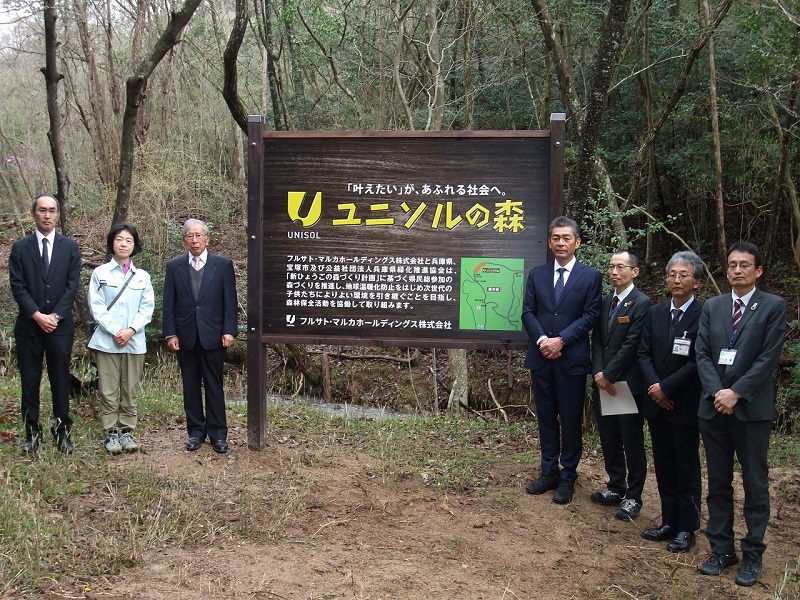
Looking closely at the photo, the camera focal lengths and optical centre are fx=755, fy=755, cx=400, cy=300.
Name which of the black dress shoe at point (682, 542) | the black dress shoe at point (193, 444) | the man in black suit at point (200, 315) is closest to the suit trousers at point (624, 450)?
the black dress shoe at point (682, 542)

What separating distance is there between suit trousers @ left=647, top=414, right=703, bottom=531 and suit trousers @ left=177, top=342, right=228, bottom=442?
11.0 ft

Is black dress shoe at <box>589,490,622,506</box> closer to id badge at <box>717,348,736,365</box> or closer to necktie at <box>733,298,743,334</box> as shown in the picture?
id badge at <box>717,348,736,365</box>

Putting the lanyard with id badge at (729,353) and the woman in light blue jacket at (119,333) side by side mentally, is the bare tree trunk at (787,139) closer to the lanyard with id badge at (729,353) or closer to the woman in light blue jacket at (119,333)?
the lanyard with id badge at (729,353)

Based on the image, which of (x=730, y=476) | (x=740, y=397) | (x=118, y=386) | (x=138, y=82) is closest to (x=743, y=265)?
(x=740, y=397)

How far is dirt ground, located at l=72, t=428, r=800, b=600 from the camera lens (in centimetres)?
409

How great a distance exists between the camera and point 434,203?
5.99 meters

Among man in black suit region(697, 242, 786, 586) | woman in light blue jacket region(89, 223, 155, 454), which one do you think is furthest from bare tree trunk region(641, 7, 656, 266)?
woman in light blue jacket region(89, 223, 155, 454)

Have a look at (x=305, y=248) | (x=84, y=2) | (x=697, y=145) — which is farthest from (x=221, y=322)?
(x=697, y=145)

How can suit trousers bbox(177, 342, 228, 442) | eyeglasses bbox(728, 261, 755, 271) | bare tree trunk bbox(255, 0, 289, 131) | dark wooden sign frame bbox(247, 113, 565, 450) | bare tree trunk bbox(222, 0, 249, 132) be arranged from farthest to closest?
bare tree trunk bbox(255, 0, 289, 131)
bare tree trunk bbox(222, 0, 249, 132)
suit trousers bbox(177, 342, 228, 442)
dark wooden sign frame bbox(247, 113, 565, 450)
eyeglasses bbox(728, 261, 755, 271)

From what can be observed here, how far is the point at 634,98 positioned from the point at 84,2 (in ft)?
38.3

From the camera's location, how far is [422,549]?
4660mm

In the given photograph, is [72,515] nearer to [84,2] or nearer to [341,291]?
[341,291]

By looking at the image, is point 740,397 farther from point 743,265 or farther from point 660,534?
point 660,534

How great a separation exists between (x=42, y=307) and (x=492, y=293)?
349cm
